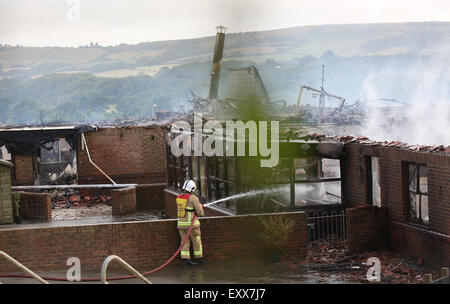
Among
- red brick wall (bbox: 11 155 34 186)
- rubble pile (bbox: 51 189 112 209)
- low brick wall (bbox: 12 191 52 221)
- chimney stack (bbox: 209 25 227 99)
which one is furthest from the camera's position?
red brick wall (bbox: 11 155 34 186)

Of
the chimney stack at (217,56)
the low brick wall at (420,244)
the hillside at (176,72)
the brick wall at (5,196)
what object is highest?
the hillside at (176,72)

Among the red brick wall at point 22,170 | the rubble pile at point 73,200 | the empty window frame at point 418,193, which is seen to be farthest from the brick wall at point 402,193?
the red brick wall at point 22,170

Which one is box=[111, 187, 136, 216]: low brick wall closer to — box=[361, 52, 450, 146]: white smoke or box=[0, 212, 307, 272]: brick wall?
box=[0, 212, 307, 272]: brick wall

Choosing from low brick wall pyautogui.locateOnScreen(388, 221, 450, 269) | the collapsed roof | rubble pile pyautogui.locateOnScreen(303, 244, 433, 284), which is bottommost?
rubble pile pyautogui.locateOnScreen(303, 244, 433, 284)

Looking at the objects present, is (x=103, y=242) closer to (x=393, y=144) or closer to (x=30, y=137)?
(x=393, y=144)

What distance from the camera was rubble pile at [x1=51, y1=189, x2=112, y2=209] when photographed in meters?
24.5

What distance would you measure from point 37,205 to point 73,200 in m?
4.52

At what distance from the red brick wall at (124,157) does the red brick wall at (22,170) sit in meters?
1.84

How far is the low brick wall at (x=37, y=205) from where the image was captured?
20.6m

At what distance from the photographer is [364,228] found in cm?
1447

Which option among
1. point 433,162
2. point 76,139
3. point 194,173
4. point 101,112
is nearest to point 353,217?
point 433,162

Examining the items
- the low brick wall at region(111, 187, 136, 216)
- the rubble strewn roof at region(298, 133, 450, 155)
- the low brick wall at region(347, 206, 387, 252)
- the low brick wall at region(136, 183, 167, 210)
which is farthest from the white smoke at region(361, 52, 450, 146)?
the low brick wall at region(347, 206, 387, 252)

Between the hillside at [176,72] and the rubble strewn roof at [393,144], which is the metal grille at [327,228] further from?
the hillside at [176,72]

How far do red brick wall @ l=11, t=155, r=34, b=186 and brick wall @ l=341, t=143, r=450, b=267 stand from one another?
14241mm
